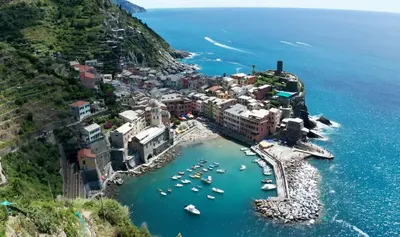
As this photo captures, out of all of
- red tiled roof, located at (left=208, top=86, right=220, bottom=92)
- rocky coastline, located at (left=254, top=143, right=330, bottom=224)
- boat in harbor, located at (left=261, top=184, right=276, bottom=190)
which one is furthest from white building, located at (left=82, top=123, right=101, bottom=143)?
red tiled roof, located at (left=208, top=86, right=220, bottom=92)

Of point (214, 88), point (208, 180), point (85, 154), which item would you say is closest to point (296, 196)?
point (208, 180)

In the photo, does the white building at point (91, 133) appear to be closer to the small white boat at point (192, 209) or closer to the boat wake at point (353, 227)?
the small white boat at point (192, 209)

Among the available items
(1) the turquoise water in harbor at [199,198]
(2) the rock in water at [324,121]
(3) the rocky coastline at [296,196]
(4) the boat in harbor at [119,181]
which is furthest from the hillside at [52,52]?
(2) the rock in water at [324,121]

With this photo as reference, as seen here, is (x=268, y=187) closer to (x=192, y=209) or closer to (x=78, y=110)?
(x=192, y=209)

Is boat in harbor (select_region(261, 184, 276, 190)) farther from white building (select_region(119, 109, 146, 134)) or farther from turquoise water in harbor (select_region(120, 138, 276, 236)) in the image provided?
white building (select_region(119, 109, 146, 134))

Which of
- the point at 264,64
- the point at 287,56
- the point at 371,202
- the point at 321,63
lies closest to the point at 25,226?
the point at 371,202
